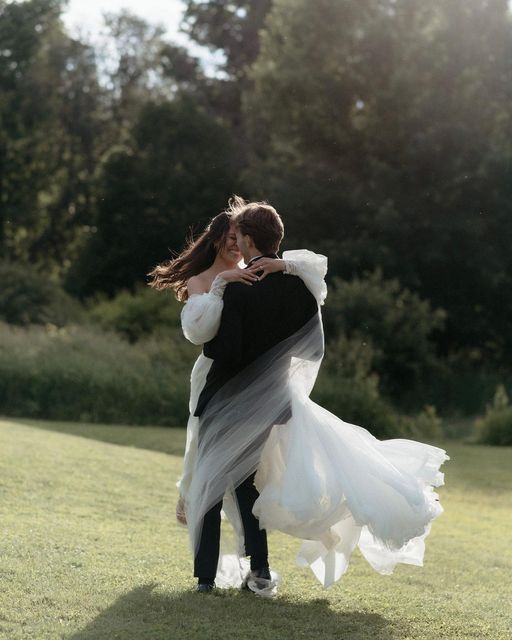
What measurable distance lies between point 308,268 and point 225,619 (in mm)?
1695

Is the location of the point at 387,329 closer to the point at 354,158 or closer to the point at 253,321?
the point at 354,158

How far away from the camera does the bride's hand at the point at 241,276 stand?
4.75 m

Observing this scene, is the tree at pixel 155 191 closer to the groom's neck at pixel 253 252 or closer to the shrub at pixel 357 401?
the shrub at pixel 357 401

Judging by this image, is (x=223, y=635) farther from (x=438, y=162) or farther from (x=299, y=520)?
(x=438, y=162)

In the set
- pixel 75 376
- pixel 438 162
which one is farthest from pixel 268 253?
pixel 438 162

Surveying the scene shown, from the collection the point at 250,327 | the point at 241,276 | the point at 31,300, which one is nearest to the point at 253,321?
the point at 250,327

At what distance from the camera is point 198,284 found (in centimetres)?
517

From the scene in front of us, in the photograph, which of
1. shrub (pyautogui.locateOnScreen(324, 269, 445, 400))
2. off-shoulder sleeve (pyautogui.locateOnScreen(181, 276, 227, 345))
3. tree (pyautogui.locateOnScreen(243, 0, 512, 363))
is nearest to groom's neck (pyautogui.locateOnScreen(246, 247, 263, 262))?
off-shoulder sleeve (pyautogui.locateOnScreen(181, 276, 227, 345))

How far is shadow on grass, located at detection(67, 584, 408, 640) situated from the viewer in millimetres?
4289

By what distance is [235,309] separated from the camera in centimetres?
476

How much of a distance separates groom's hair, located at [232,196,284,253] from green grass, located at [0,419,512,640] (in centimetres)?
173

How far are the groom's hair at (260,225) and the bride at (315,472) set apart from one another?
12 centimetres

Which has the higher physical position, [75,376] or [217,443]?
[217,443]

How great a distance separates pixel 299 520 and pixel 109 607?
0.97m
